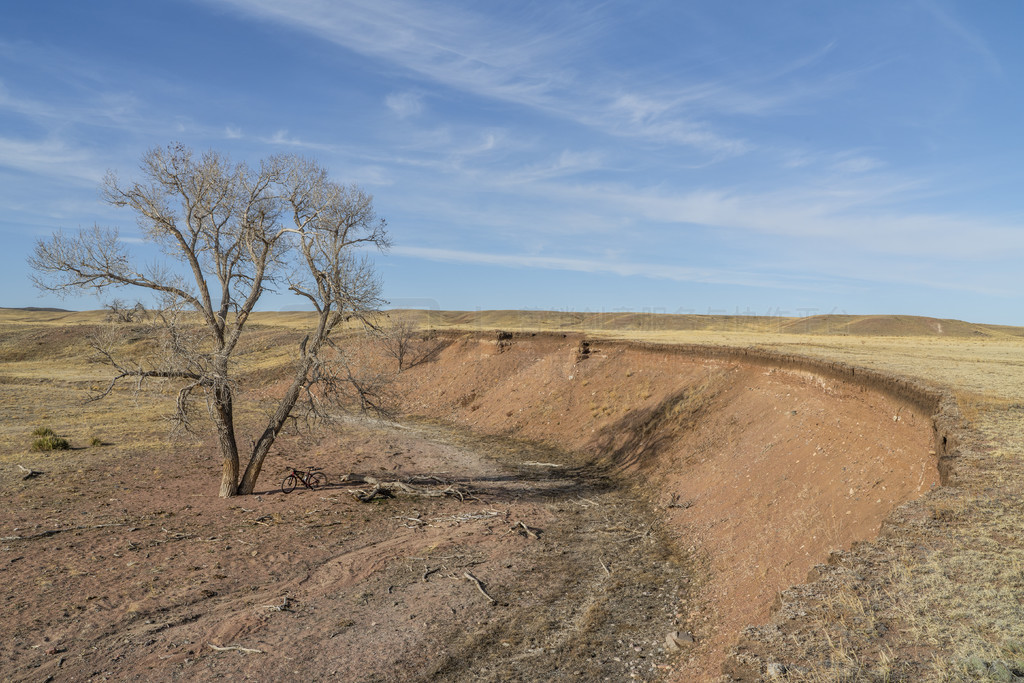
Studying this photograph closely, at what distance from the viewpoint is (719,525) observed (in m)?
14.3

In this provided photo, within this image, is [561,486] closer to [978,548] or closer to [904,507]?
[904,507]

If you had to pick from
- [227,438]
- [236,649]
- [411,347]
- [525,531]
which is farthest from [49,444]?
[411,347]

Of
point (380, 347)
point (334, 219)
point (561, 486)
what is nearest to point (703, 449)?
point (561, 486)

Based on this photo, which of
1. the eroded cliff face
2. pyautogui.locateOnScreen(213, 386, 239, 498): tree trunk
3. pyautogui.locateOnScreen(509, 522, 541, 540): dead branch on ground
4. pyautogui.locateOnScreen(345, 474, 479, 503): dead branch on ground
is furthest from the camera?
pyautogui.locateOnScreen(345, 474, 479, 503): dead branch on ground

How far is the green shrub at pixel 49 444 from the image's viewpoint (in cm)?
2080

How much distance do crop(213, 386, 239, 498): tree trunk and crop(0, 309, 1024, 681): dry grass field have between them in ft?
2.43

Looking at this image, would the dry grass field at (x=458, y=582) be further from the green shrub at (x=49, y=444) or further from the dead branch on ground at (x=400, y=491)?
the green shrub at (x=49, y=444)

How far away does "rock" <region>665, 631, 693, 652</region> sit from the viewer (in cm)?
909

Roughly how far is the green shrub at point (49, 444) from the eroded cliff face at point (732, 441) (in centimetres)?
1741

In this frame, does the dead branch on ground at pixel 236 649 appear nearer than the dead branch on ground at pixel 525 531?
Yes

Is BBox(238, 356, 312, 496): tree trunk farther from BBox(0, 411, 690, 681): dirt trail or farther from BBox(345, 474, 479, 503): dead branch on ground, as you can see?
BBox(345, 474, 479, 503): dead branch on ground

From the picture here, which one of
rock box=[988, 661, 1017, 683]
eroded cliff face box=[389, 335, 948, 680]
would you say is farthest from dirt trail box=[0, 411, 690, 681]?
rock box=[988, 661, 1017, 683]

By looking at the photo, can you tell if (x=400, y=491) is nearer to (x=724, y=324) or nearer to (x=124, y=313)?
(x=124, y=313)

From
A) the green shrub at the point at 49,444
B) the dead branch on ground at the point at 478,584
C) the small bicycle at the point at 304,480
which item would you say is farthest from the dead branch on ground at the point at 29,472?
the dead branch on ground at the point at 478,584
